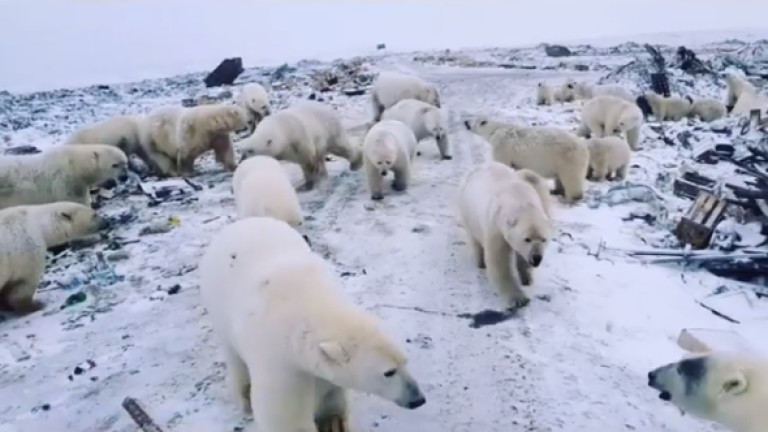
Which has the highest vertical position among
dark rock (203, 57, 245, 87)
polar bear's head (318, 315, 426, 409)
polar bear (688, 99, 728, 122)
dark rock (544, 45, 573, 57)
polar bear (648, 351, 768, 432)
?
polar bear's head (318, 315, 426, 409)

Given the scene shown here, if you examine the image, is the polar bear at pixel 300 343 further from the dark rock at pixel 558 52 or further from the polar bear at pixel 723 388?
the dark rock at pixel 558 52

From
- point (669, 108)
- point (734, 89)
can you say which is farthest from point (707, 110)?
point (734, 89)

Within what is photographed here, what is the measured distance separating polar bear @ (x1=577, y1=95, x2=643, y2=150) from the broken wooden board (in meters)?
4.37

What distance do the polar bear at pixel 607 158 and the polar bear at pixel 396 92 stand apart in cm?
541

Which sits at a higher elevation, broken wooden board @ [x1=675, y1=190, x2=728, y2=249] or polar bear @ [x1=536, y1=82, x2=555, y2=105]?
broken wooden board @ [x1=675, y1=190, x2=728, y2=249]

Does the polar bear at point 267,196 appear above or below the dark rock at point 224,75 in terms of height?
above

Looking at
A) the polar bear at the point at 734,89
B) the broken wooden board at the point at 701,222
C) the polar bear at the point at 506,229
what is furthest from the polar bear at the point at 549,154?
the polar bear at the point at 734,89

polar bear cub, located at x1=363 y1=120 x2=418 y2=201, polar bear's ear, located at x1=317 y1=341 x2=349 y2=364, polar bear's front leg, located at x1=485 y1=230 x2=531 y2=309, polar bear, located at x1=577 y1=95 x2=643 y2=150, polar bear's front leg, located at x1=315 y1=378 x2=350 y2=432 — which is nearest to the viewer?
polar bear's ear, located at x1=317 y1=341 x2=349 y2=364

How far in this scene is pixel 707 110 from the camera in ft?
45.4

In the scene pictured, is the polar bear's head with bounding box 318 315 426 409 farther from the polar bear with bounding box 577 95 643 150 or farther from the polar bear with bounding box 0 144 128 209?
the polar bear with bounding box 577 95 643 150

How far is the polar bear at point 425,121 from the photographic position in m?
10.4

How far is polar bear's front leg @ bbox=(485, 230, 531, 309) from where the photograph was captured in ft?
18.2

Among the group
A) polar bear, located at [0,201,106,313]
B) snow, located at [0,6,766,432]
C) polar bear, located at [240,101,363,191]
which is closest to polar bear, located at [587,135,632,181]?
snow, located at [0,6,766,432]

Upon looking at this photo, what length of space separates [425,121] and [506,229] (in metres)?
5.27
